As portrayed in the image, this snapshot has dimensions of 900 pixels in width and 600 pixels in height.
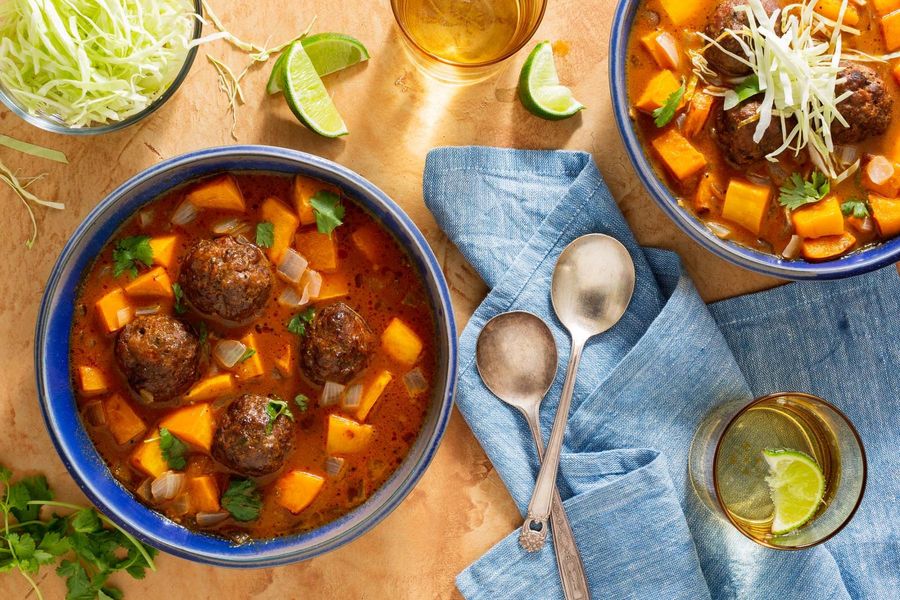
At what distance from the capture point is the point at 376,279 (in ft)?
11.8

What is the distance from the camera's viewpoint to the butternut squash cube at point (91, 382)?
352 cm

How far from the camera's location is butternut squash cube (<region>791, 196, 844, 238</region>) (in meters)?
3.66

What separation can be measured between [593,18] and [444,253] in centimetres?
124

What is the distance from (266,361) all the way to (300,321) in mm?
221

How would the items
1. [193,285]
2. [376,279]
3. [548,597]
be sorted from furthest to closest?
[548,597] → [376,279] → [193,285]

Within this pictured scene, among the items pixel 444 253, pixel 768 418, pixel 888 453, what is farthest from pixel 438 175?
pixel 888 453

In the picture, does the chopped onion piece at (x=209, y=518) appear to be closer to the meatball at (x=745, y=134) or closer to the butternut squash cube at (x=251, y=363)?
the butternut squash cube at (x=251, y=363)

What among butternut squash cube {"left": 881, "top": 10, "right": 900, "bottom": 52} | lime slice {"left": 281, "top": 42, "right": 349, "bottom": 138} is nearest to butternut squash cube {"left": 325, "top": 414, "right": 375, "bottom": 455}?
lime slice {"left": 281, "top": 42, "right": 349, "bottom": 138}

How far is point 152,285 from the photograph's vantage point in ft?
11.4

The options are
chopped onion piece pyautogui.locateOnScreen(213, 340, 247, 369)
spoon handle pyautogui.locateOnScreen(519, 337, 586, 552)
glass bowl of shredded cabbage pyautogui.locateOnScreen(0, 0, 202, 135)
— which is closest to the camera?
glass bowl of shredded cabbage pyautogui.locateOnScreen(0, 0, 202, 135)

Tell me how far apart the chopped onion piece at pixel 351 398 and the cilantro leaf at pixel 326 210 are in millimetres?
650

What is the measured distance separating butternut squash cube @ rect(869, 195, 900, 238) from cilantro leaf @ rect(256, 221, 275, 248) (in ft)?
8.32

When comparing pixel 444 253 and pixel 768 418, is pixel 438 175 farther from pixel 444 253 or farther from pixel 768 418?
pixel 768 418

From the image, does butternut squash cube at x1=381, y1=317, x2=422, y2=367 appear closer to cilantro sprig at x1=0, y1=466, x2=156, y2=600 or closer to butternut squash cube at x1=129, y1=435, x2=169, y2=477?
butternut squash cube at x1=129, y1=435, x2=169, y2=477
